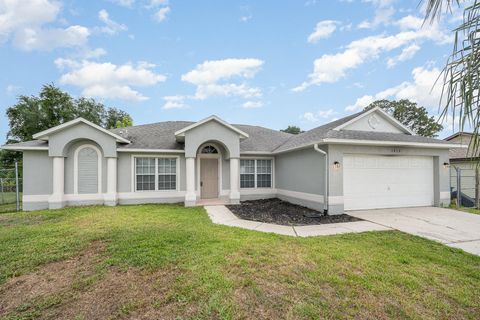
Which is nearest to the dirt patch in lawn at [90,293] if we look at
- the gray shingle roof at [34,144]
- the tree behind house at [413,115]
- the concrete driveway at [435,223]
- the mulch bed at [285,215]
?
the mulch bed at [285,215]

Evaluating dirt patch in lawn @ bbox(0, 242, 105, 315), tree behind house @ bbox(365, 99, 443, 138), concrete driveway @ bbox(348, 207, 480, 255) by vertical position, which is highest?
tree behind house @ bbox(365, 99, 443, 138)

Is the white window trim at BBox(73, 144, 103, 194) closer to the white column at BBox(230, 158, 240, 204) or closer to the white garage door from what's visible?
the white column at BBox(230, 158, 240, 204)

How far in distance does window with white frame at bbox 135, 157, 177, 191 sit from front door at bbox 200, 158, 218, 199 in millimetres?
1512

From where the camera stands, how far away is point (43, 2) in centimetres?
1010

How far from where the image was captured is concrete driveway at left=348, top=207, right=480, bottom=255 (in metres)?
5.71

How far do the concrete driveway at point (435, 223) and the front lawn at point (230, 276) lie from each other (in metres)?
0.76

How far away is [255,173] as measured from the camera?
520 inches

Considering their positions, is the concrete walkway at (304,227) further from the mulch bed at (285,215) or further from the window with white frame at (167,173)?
the window with white frame at (167,173)

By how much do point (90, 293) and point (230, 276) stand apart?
85.3 inches

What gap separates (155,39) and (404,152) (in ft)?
47.9

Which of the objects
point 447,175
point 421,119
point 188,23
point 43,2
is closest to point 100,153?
point 43,2

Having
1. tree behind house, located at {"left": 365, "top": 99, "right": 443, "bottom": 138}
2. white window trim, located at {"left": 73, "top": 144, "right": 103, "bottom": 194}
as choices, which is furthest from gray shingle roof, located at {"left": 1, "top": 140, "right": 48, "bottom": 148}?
tree behind house, located at {"left": 365, "top": 99, "right": 443, "bottom": 138}

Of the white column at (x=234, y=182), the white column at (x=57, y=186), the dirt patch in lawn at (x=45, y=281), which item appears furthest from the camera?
the white column at (x=234, y=182)

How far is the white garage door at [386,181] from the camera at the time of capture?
9.49 metres
